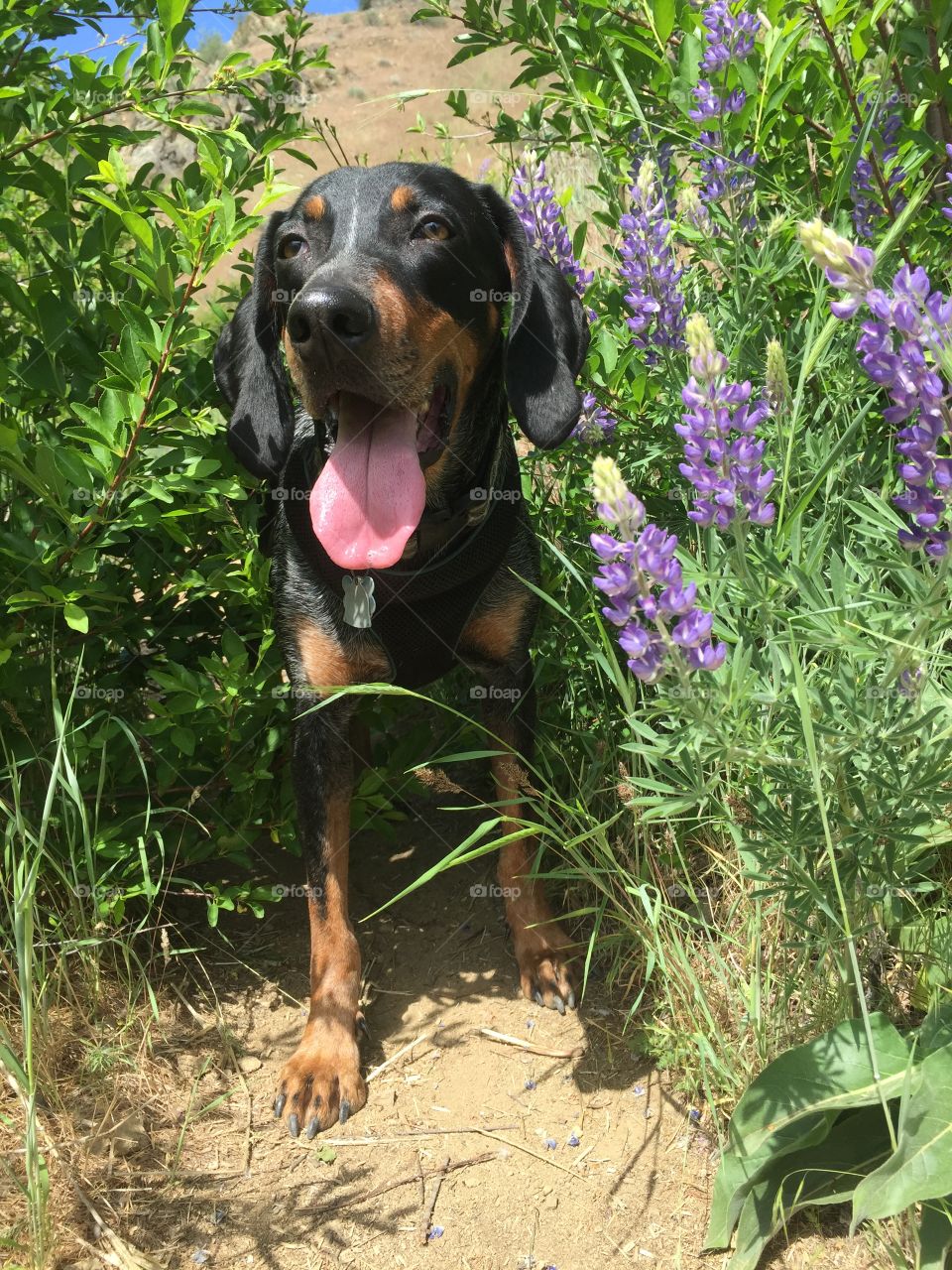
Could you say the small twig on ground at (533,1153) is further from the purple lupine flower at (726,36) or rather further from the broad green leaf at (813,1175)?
the purple lupine flower at (726,36)

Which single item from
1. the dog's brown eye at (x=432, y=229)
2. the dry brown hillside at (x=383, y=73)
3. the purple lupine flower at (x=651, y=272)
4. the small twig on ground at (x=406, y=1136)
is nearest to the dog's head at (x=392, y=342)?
the dog's brown eye at (x=432, y=229)

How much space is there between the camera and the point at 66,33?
2762mm

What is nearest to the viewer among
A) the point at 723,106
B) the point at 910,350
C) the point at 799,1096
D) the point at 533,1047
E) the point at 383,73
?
the point at 910,350

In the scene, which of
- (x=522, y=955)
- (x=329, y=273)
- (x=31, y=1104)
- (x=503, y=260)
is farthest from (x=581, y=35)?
(x=31, y=1104)

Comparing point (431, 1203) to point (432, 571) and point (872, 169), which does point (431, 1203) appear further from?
point (872, 169)

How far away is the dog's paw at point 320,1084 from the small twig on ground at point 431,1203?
0.29 meters

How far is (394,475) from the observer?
2609 millimetres

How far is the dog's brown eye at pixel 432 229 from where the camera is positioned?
9.19 feet

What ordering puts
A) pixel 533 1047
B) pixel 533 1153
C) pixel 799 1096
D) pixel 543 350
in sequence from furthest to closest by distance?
pixel 543 350 < pixel 533 1047 < pixel 533 1153 < pixel 799 1096

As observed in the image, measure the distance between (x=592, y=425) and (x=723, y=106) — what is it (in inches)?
32.4

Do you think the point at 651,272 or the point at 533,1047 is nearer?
the point at 651,272

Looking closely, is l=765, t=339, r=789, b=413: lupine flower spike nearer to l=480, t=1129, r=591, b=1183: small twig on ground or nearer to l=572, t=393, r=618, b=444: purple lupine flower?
l=572, t=393, r=618, b=444: purple lupine flower

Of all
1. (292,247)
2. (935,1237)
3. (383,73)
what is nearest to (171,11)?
(292,247)

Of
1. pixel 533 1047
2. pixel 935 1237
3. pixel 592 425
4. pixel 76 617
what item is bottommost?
pixel 533 1047
